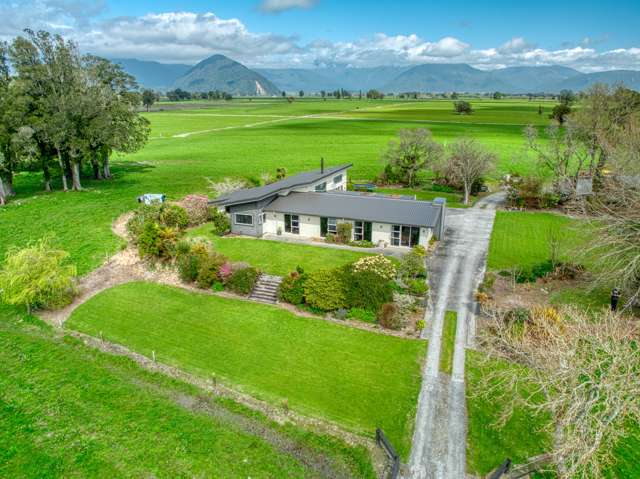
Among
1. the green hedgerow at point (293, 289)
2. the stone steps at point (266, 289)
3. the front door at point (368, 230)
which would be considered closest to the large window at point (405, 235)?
the front door at point (368, 230)

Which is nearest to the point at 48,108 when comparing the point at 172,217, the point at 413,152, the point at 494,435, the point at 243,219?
the point at 172,217

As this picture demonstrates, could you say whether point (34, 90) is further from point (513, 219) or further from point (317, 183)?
point (513, 219)

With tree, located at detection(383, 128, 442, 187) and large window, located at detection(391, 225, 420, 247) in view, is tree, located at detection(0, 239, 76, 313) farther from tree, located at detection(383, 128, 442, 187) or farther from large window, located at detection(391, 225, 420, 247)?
tree, located at detection(383, 128, 442, 187)

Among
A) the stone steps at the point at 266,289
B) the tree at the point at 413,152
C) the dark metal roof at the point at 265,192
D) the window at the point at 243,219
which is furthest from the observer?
the tree at the point at 413,152

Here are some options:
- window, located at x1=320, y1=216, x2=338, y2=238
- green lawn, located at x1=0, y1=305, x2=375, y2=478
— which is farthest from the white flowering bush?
green lawn, located at x1=0, y1=305, x2=375, y2=478

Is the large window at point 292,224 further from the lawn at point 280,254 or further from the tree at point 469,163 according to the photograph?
the tree at point 469,163

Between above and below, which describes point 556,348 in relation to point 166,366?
above

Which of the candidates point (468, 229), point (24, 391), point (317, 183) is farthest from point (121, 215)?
point (468, 229)
